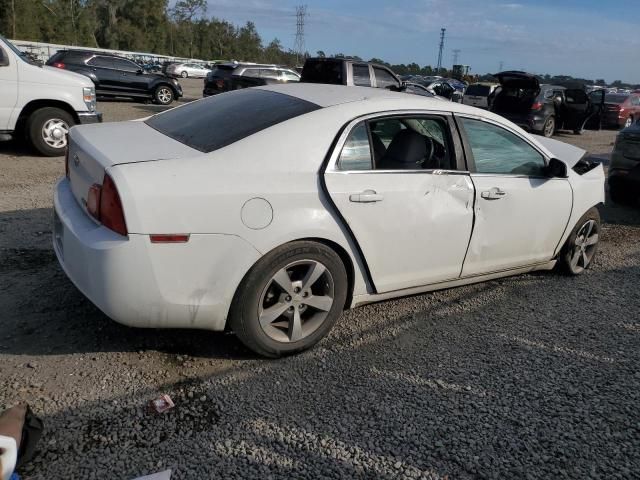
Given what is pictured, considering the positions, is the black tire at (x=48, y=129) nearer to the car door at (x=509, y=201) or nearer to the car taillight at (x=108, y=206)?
the car taillight at (x=108, y=206)

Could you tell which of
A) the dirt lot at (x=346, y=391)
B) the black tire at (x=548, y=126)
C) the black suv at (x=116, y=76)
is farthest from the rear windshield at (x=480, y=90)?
the dirt lot at (x=346, y=391)

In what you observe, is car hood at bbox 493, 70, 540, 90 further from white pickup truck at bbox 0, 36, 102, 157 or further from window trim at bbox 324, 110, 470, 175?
window trim at bbox 324, 110, 470, 175

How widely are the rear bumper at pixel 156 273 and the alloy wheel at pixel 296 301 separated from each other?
247 millimetres

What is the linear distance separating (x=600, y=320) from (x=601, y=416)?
1382 mm

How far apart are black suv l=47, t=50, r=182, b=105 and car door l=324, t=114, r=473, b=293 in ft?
50.9

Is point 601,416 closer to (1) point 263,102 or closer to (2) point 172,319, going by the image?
(2) point 172,319

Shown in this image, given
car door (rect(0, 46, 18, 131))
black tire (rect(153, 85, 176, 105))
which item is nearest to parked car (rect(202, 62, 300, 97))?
black tire (rect(153, 85, 176, 105))

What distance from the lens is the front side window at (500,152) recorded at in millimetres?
3844

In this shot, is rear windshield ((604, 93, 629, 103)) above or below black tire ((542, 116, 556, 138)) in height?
above

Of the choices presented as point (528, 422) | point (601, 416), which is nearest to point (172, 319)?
point (528, 422)

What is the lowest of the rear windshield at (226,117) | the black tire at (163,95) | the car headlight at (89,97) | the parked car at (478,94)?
the black tire at (163,95)

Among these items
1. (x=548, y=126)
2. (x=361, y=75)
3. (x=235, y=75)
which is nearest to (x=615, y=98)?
(x=548, y=126)

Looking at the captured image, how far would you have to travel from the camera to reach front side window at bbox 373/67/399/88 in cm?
1300

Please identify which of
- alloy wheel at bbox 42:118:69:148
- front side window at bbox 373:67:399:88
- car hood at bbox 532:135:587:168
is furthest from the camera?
front side window at bbox 373:67:399:88
